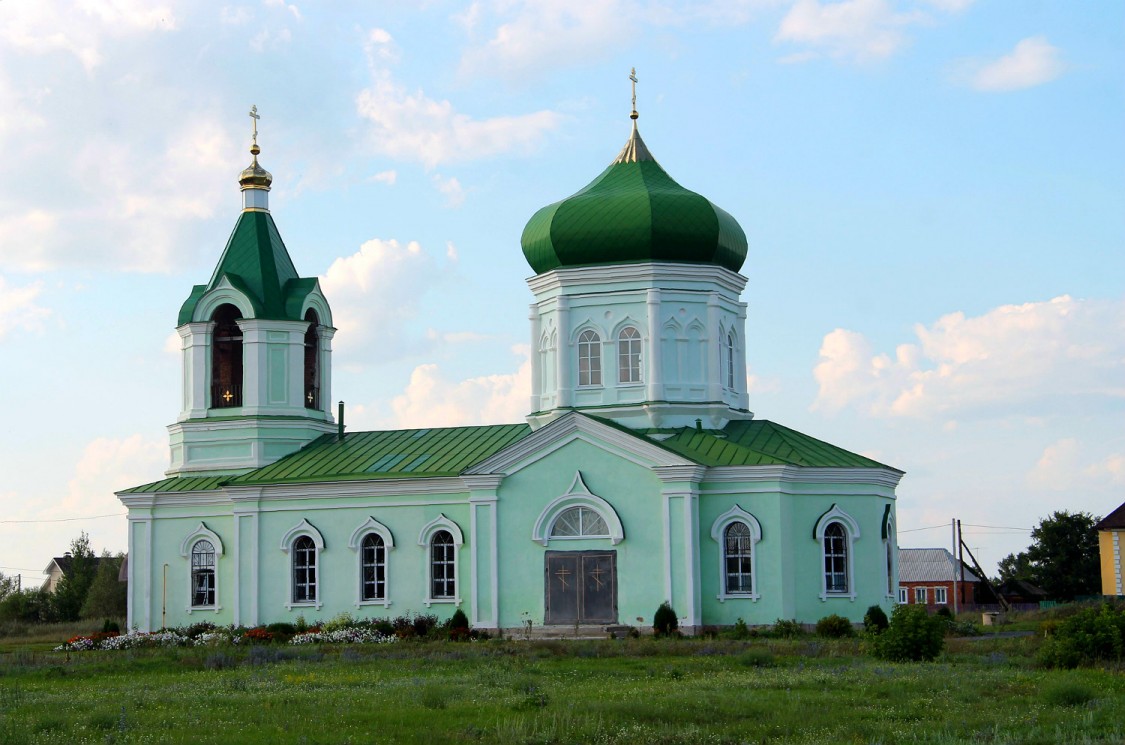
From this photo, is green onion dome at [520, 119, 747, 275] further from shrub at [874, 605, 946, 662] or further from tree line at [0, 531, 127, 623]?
tree line at [0, 531, 127, 623]

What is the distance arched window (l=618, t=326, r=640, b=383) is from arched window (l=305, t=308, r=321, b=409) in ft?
27.6

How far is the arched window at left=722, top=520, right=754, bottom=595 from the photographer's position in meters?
32.6

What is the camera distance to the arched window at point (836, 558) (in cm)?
3316

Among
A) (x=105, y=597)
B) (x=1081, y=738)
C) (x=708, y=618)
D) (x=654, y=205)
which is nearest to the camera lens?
(x=1081, y=738)

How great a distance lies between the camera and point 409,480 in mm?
35188

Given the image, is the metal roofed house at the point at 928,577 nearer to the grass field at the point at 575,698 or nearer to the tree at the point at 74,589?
the tree at the point at 74,589

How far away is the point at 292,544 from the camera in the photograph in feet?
119

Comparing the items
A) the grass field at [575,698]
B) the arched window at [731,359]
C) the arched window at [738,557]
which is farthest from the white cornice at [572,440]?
the grass field at [575,698]

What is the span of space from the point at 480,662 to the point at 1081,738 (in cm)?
1123

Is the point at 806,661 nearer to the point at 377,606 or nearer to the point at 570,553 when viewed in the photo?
the point at 570,553

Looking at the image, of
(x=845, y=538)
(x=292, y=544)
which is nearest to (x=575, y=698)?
(x=845, y=538)

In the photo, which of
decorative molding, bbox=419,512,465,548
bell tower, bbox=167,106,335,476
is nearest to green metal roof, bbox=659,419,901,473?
decorative molding, bbox=419,512,465,548

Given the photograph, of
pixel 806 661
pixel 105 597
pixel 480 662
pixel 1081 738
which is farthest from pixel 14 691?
pixel 105 597

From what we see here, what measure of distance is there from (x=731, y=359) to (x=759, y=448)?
350 centimetres
